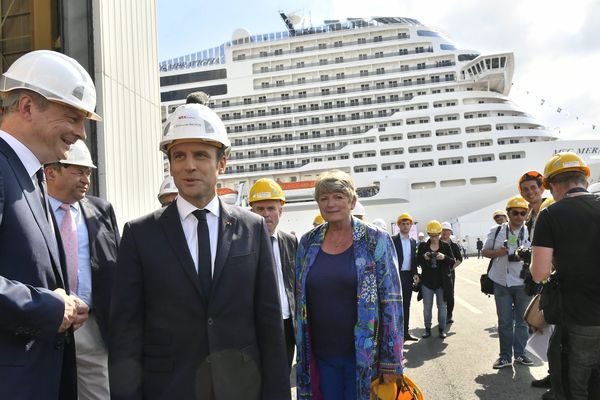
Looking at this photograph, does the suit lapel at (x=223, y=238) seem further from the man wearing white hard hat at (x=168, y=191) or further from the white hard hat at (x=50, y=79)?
the man wearing white hard hat at (x=168, y=191)

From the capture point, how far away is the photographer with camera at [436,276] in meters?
7.54

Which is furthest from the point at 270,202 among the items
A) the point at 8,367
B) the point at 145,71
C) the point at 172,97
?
the point at 172,97

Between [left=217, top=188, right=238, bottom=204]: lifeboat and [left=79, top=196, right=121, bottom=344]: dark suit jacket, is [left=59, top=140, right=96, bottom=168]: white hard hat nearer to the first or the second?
[left=79, top=196, right=121, bottom=344]: dark suit jacket

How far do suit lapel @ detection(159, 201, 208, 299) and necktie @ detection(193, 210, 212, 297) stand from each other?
1.5 inches

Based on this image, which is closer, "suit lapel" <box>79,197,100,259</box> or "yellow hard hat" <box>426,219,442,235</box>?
"suit lapel" <box>79,197,100,259</box>

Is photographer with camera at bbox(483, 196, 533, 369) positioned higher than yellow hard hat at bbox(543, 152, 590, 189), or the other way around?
yellow hard hat at bbox(543, 152, 590, 189)

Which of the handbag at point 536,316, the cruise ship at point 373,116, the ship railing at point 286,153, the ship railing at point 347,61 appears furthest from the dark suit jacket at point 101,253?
the ship railing at point 347,61

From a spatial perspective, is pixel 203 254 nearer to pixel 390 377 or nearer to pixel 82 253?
pixel 82 253

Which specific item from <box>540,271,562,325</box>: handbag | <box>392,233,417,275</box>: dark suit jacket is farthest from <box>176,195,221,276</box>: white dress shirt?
<box>392,233,417,275</box>: dark suit jacket

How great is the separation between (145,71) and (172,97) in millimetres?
44461

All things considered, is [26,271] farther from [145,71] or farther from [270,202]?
[145,71]

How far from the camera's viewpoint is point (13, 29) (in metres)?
5.87

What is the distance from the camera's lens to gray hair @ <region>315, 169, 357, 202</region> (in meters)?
2.92

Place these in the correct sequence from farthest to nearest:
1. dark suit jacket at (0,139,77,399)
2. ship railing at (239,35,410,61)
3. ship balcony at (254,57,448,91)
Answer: ship railing at (239,35,410,61) → ship balcony at (254,57,448,91) → dark suit jacket at (0,139,77,399)
